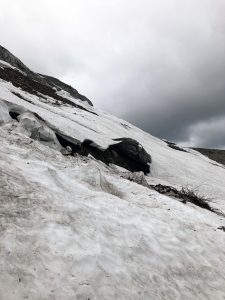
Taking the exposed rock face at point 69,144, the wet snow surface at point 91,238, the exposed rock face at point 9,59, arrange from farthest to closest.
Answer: the exposed rock face at point 9,59 → the exposed rock face at point 69,144 → the wet snow surface at point 91,238

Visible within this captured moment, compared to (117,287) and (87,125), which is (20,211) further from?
(87,125)

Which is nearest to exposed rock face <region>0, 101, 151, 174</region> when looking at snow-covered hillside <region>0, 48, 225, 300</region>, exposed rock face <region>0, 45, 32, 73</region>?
snow-covered hillside <region>0, 48, 225, 300</region>

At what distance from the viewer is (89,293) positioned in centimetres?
630

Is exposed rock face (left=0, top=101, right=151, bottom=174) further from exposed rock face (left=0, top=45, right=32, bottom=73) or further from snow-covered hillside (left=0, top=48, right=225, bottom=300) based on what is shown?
exposed rock face (left=0, top=45, right=32, bottom=73)

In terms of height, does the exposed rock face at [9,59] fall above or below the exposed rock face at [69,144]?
above

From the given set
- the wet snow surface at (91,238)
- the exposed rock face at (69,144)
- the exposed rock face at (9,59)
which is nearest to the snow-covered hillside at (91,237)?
the wet snow surface at (91,238)

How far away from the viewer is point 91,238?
7824mm

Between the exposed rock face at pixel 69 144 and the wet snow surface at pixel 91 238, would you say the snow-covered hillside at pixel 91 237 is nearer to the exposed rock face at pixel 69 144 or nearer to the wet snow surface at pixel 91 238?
the wet snow surface at pixel 91 238

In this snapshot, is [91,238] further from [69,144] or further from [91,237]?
[69,144]

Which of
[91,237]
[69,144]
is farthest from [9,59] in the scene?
[91,237]

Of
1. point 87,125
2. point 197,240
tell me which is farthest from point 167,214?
point 87,125

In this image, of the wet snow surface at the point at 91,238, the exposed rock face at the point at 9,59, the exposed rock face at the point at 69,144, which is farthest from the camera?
the exposed rock face at the point at 9,59

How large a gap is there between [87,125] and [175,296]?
17356 millimetres

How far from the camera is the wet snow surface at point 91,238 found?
643 cm
